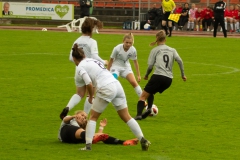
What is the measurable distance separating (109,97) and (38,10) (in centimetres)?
4022

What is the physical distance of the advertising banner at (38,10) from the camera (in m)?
50.5

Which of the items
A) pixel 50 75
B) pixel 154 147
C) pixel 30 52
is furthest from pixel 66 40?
pixel 154 147

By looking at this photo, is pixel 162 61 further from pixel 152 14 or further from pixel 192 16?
pixel 152 14

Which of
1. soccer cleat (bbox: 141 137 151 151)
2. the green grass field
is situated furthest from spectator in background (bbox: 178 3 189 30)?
soccer cleat (bbox: 141 137 151 151)

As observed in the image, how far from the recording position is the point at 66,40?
37812 millimetres

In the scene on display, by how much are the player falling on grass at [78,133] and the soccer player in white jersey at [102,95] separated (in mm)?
512

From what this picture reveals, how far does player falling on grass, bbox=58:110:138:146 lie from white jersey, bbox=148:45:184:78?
8.79ft

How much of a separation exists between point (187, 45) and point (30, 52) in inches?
337

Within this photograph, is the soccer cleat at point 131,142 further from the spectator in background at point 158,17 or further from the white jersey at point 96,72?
the spectator in background at point 158,17

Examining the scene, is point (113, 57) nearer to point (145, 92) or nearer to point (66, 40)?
point (145, 92)

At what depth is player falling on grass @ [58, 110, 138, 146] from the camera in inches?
489

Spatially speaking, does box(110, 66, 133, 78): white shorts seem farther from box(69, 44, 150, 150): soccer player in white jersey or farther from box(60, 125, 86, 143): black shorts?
box(69, 44, 150, 150): soccer player in white jersey

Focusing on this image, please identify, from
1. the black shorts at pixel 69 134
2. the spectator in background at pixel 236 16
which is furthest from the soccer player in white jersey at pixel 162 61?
the spectator in background at pixel 236 16

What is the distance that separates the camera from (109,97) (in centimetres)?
1150
